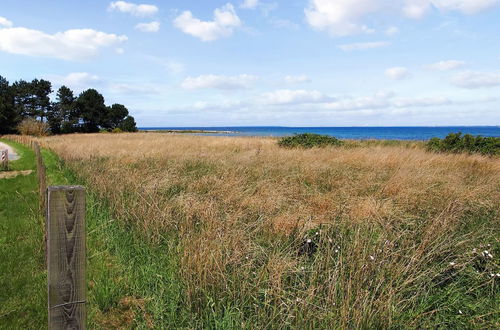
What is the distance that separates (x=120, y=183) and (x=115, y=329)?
441 centimetres

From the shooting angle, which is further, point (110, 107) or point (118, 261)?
point (110, 107)

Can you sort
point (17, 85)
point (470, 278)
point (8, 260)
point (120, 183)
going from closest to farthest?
point (470, 278)
point (8, 260)
point (120, 183)
point (17, 85)

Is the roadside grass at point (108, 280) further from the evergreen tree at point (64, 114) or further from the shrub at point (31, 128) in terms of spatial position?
the evergreen tree at point (64, 114)

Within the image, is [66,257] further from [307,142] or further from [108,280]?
[307,142]

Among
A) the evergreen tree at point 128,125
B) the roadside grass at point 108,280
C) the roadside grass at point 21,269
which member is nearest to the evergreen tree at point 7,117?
the evergreen tree at point 128,125

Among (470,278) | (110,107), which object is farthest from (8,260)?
(110,107)

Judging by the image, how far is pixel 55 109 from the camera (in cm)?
6038

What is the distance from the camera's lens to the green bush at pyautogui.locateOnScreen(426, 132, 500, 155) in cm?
1452

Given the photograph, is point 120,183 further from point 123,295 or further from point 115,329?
point 115,329

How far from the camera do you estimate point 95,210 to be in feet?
19.6

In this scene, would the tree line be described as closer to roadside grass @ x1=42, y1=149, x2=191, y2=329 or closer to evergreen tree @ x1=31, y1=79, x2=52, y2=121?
evergreen tree @ x1=31, y1=79, x2=52, y2=121

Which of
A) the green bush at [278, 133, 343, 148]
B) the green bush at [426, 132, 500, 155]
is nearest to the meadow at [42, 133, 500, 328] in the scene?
the green bush at [426, 132, 500, 155]

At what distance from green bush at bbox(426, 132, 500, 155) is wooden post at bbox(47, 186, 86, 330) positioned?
16619mm

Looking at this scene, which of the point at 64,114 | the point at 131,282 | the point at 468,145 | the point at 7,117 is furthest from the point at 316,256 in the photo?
the point at 64,114
